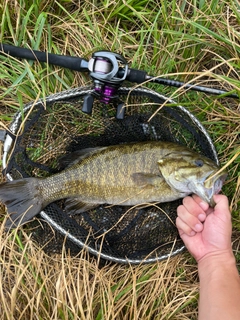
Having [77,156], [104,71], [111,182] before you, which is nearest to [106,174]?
[111,182]

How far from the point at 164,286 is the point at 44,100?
170 cm

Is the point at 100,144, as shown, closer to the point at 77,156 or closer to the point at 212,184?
the point at 77,156

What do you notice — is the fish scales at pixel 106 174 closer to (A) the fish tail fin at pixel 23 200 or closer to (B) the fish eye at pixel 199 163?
(A) the fish tail fin at pixel 23 200

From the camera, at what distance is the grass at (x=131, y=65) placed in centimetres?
286

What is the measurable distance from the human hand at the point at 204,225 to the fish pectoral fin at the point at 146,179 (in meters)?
0.25

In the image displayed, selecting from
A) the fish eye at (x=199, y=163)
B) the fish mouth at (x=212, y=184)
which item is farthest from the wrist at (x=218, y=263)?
the fish eye at (x=199, y=163)

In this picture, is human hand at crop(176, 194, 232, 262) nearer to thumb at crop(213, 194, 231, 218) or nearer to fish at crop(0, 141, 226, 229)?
thumb at crop(213, 194, 231, 218)

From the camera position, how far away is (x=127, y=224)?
10.1ft

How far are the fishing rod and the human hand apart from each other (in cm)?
80

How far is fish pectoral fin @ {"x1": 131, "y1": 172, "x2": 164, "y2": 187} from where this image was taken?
2.80 m

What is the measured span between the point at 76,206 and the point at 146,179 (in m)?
0.60

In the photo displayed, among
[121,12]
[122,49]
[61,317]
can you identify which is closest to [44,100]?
[122,49]

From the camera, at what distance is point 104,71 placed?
2.62 metres

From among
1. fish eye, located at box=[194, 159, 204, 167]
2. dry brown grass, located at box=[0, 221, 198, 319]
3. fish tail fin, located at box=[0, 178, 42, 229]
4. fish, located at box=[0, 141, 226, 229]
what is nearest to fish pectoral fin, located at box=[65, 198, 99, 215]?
fish, located at box=[0, 141, 226, 229]
